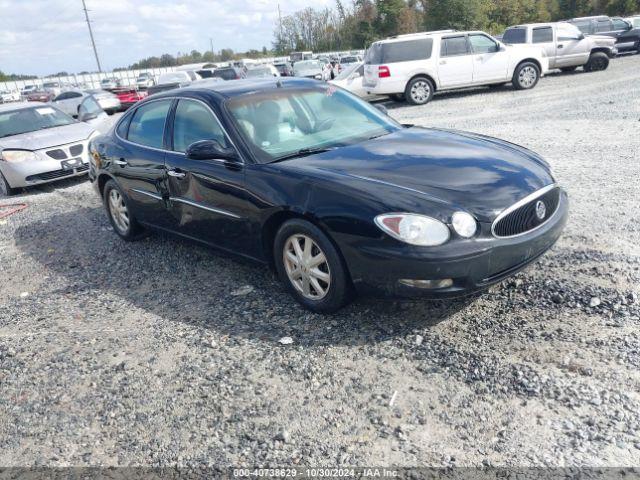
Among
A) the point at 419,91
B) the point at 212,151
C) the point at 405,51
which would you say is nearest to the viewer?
the point at 212,151

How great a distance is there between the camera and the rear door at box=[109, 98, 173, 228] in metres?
5.17

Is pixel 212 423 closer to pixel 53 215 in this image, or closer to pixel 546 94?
pixel 53 215

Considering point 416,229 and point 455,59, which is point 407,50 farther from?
point 416,229

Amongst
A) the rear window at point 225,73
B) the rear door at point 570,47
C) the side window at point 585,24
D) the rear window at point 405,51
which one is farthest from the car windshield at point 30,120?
the side window at point 585,24

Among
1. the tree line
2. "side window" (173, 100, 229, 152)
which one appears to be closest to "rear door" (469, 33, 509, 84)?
"side window" (173, 100, 229, 152)

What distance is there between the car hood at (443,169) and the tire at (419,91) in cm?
1154

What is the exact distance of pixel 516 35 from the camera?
18.5m

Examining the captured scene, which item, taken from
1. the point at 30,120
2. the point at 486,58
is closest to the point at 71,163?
the point at 30,120

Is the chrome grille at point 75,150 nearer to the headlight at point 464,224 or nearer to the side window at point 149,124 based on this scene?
the side window at point 149,124

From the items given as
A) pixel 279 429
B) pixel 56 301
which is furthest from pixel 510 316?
pixel 56 301

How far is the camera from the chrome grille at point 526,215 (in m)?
3.45

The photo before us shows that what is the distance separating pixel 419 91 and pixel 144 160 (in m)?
11.9

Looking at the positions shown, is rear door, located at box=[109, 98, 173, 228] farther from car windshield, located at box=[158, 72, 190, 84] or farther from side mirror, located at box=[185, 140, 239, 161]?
car windshield, located at box=[158, 72, 190, 84]

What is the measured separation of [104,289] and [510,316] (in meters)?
3.50
